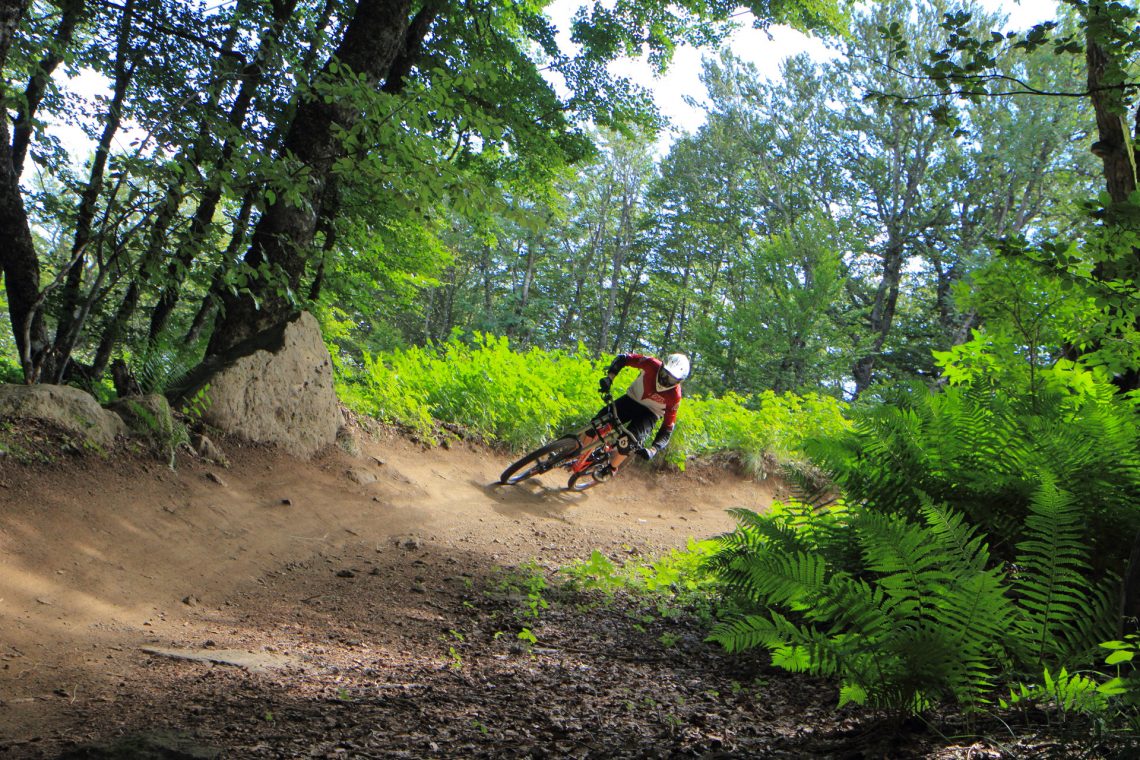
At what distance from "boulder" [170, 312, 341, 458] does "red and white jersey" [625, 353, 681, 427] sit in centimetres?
393

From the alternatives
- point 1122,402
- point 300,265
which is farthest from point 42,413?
point 1122,402

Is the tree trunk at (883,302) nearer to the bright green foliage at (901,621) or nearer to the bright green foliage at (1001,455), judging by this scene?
the bright green foliage at (1001,455)

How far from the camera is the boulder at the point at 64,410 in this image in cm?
583

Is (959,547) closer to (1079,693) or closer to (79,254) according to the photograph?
(1079,693)

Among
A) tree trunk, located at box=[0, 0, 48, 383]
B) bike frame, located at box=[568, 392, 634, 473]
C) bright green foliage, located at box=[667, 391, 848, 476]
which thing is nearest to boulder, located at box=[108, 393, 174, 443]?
tree trunk, located at box=[0, 0, 48, 383]

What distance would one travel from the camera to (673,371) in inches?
408

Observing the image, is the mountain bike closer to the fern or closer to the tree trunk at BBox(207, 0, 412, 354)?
the tree trunk at BBox(207, 0, 412, 354)

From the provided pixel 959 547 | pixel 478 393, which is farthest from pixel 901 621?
pixel 478 393

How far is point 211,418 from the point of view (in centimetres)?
770

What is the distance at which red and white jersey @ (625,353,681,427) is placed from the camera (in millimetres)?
10445

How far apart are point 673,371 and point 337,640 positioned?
260 inches

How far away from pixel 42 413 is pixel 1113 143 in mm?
8361

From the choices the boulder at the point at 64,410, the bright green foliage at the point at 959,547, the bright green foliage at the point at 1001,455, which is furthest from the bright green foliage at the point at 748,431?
the boulder at the point at 64,410

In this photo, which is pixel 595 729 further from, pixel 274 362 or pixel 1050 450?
pixel 274 362
